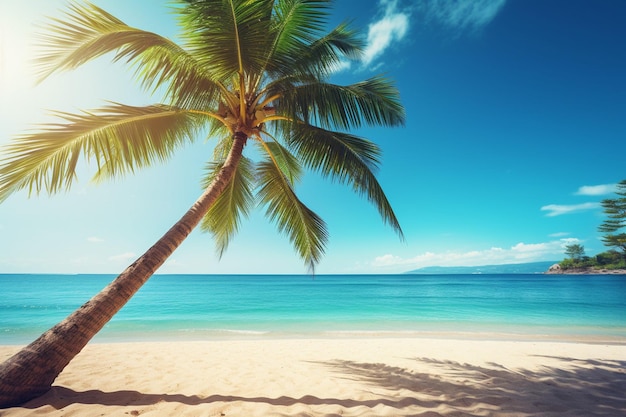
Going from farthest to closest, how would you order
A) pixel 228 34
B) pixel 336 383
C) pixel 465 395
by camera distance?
pixel 228 34
pixel 336 383
pixel 465 395

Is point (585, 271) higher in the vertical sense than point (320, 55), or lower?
lower

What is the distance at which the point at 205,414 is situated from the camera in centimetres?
289

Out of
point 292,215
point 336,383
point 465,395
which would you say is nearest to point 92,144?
point 292,215

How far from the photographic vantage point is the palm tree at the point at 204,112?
3166 mm

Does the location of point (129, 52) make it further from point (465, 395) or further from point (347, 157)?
point (465, 395)

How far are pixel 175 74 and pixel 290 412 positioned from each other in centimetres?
522

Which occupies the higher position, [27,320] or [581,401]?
[581,401]

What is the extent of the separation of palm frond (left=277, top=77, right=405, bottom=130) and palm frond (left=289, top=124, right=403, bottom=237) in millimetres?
252

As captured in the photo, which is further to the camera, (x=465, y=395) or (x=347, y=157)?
(x=347, y=157)

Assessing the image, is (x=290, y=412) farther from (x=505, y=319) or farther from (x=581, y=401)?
(x=505, y=319)


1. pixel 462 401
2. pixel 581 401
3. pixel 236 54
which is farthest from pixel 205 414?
pixel 236 54

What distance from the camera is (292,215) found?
6469 mm

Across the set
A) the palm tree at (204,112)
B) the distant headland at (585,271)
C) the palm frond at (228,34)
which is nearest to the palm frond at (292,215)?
A: the palm tree at (204,112)

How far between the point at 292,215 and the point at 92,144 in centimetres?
379
